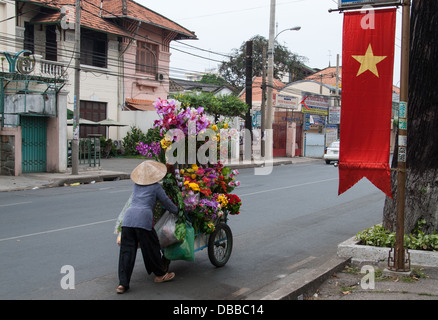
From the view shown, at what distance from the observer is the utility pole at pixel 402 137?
223 inches

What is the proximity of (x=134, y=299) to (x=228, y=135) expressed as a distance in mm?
2539

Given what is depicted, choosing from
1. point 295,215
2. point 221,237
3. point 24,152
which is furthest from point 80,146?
point 221,237

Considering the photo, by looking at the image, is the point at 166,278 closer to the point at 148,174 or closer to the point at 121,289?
the point at 121,289

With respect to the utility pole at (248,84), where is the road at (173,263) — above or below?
below

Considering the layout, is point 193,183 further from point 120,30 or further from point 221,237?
point 120,30

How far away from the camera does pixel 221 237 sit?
6.66 meters

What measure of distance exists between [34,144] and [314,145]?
83.6ft

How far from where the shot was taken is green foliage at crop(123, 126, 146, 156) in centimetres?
2917

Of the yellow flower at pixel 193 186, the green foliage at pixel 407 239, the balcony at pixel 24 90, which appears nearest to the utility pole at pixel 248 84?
the balcony at pixel 24 90

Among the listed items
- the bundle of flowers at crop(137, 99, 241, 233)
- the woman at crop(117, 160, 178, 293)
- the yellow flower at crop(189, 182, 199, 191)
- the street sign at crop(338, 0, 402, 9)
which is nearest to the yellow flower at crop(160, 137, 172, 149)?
the bundle of flowers at crop(137, 99, 241, 233)

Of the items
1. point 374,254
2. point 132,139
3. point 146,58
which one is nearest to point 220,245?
point 374,254

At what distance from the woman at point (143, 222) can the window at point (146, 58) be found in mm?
25492

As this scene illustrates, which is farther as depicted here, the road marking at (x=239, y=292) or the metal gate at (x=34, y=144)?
the metal gate at (x=34, y=144)

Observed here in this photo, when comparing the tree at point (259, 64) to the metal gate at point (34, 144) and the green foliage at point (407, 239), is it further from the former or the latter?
the green foliage at point (407, 239)
